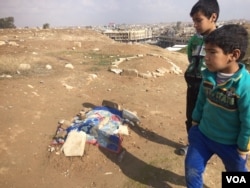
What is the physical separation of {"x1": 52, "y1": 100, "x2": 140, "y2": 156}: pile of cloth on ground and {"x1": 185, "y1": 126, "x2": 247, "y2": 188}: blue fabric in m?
1.71

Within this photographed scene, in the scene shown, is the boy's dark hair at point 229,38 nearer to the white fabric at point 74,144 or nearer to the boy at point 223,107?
the boy at point 223,107

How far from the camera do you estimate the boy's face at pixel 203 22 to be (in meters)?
3.20

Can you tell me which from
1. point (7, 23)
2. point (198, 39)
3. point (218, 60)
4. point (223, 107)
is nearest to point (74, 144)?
point (198, 39)

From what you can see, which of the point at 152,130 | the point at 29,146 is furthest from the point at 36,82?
the point at 152,130

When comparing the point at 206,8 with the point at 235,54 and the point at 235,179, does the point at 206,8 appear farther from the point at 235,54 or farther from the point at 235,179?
the point at 235,179

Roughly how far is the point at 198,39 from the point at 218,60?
1255 millimetres

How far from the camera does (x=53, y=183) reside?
3578 millimetres

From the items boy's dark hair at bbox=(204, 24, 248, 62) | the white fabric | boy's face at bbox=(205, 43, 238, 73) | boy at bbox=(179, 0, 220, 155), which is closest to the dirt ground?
the white fabric

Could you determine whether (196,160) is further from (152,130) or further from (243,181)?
(152,130)

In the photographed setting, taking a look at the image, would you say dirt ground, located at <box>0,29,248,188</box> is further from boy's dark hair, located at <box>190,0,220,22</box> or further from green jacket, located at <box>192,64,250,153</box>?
boy's dark hair, located at <box>190,0,220,22</box>

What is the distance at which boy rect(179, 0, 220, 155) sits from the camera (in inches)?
126

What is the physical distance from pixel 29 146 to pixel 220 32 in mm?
3252

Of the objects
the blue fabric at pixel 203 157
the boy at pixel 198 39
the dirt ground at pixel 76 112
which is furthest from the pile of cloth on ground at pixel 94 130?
the blue fabric at pixel 203 157

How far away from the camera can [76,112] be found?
5461mm
